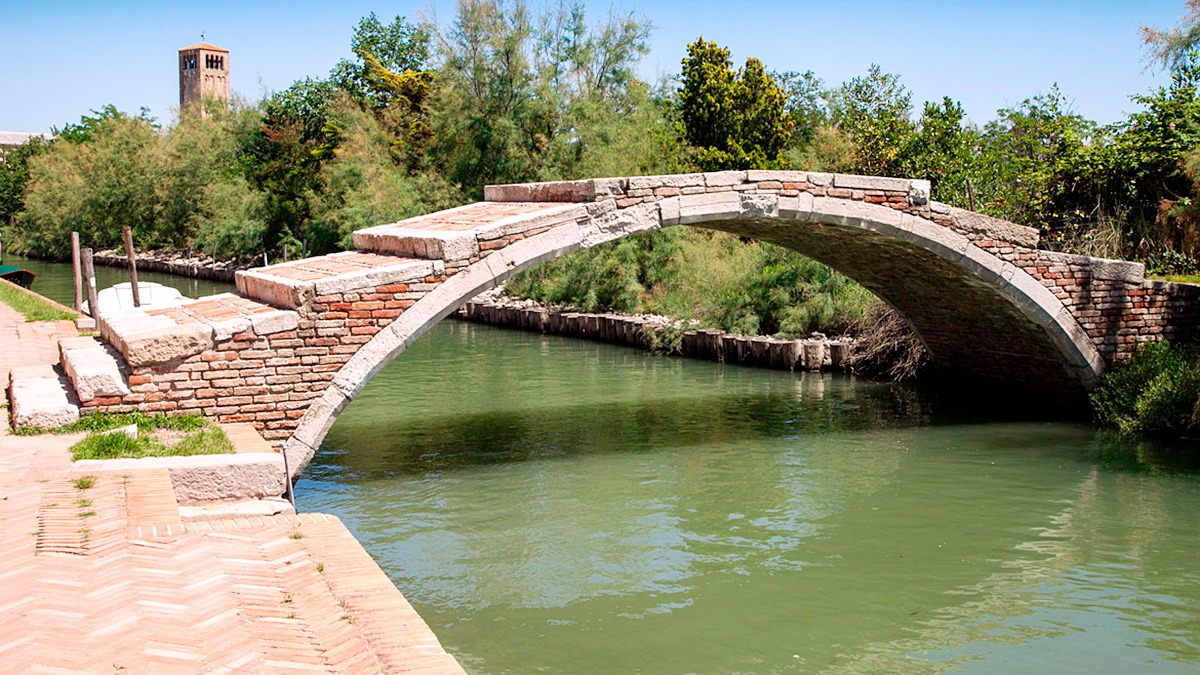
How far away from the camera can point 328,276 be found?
851cm

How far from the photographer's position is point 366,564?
477 cm

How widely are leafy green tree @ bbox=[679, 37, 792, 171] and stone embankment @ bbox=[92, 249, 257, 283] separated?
1476 centimetres

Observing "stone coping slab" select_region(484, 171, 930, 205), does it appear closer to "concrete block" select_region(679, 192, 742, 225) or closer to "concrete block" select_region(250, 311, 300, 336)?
"concrete block" select_region(679, 192, 742, 225)

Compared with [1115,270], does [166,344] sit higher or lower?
lower

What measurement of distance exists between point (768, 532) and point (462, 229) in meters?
3.54

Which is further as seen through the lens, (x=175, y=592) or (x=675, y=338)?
(x=675, y=338)

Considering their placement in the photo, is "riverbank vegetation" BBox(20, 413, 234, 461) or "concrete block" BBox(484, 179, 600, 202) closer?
"riverbank vegetation" BBox(20, 413, 234, 461)

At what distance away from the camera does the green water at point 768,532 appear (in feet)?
20.4

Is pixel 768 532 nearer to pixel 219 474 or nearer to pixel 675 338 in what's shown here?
pixel 219 474

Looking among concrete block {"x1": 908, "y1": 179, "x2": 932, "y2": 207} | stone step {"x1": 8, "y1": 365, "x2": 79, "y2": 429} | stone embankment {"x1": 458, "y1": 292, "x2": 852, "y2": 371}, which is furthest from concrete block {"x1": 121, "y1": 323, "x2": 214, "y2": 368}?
stone embankment {"x1": 458, "y1": 292, "x2": 852, "y2": 371}

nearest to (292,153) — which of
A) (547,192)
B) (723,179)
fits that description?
(547,192)

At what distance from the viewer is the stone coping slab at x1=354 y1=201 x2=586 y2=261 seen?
28.8 ft

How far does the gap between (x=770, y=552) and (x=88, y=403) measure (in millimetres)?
4846

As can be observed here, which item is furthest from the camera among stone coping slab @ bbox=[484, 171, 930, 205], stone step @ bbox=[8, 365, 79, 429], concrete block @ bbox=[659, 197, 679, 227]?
concrete block @ bbox=[659, 197, 679, 227]
